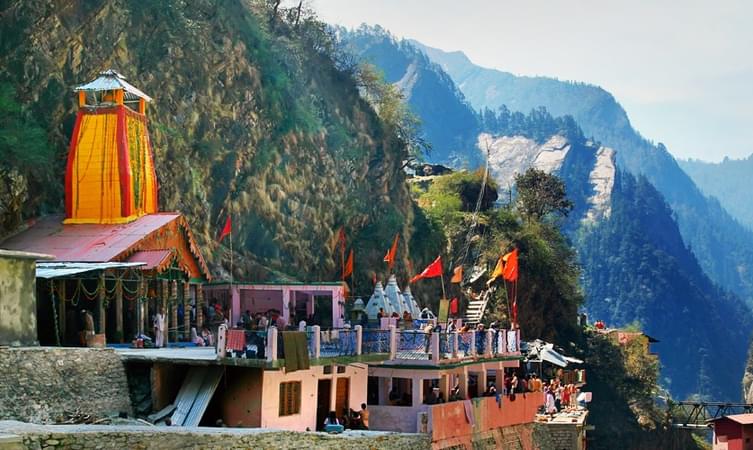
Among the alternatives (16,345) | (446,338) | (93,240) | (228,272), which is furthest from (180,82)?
(16,345)

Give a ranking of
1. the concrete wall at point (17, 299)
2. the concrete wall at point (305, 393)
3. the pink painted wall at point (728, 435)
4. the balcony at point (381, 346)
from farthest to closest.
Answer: the pink painted wall at point (728, 435)
the concrete wall at point (305, 393)
the balcony at point (381, 346)
the concrete wall at point (17, 299)

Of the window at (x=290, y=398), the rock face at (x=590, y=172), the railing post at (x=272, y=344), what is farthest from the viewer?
the rock face at (x=590, y=172)

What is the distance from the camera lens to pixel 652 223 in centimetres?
17812

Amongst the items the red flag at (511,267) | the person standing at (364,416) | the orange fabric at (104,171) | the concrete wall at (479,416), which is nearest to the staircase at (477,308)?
the red flag at (511,267)

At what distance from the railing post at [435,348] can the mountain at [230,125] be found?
488 inches

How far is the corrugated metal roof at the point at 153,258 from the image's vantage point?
3153 cm

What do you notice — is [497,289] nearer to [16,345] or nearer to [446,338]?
[446,338]

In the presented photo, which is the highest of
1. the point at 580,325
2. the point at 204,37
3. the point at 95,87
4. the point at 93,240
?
the point at 204,37

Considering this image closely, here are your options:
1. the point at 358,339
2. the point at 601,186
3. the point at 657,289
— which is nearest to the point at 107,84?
the point at 358,339

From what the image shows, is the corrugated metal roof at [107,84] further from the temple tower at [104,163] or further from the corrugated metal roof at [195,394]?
the corrugated metal roof at [195,394]

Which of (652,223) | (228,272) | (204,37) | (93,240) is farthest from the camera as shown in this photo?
(652,223)

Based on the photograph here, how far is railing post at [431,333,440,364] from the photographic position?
106 ft

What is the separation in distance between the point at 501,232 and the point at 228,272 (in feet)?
88.5

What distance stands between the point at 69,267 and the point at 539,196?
50.6 m
